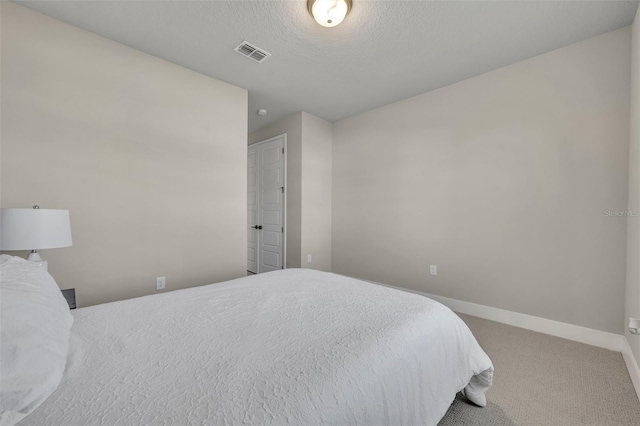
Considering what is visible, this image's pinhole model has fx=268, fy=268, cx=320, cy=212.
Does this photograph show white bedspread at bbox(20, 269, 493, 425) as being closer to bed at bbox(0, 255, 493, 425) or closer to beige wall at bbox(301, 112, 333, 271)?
bed at bbox(0, 255, 493, 425)

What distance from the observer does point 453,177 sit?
9.96 feet

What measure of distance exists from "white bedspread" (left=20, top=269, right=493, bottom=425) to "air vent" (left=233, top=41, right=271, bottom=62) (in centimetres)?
212

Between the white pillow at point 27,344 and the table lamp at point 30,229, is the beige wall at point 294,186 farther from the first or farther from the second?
the white pillow at point 27,344

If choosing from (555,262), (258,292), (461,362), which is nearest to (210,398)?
(258,292)

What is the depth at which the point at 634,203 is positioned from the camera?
1.89 m

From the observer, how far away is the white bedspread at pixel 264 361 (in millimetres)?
701

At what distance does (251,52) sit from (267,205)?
2435 mm

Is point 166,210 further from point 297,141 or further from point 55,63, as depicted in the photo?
point 297,141

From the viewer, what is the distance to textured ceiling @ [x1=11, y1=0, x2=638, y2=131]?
6.40 ft

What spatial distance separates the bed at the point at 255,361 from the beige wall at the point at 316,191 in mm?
A: 2408

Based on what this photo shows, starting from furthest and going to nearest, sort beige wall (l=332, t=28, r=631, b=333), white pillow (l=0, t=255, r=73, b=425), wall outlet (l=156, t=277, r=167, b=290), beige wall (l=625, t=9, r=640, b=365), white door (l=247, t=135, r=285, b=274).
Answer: white door (l=247, t=135, r=285, b=274)
wall outlet (l=156, t=277, r=167, b=290)
beige wall (l=332, t=28, r=631, b=333)
beige wall (l=625, t=9, r=640, b=365)
white pillow (l=0, t=255, r=73, b=425)

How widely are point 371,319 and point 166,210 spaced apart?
2.28 metres

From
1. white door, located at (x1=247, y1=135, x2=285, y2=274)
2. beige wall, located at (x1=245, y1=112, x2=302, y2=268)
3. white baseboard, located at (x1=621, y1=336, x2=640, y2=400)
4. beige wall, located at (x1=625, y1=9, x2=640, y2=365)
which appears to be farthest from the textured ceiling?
white baseboard, located at (x1=621, y1=336, x2=640, y2=400)

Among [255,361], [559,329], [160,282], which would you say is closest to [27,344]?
[255,361]
